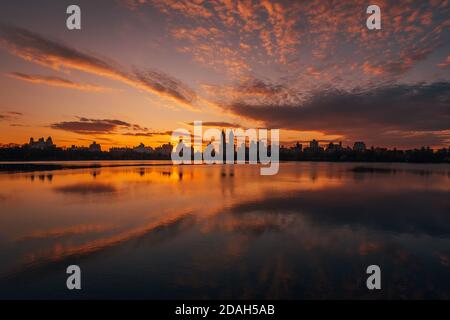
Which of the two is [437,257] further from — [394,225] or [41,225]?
[41,225]

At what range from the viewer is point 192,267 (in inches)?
487

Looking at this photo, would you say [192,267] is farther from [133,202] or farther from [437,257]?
[133,202]

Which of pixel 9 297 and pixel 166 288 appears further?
pixel 166 288

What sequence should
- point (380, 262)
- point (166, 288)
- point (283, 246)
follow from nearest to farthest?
point (166, 288)
point (380, 262)
point (283, 246)

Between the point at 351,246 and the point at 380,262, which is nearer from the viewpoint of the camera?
the point at 380,262

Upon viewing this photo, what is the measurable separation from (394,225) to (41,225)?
26.6m

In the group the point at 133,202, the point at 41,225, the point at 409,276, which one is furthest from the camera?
the point at 133,202
